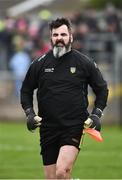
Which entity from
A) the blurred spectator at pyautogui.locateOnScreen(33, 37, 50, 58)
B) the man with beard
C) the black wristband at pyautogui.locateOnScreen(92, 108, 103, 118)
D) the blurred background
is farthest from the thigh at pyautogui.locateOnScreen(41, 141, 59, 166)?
the blurred spectator at pyautogui.locateOnScreen(33, 37, 50, 58)

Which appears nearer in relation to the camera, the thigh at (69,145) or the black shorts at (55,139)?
the thigh at (69,145)

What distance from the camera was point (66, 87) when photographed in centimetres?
947

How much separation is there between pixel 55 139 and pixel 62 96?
517 mm

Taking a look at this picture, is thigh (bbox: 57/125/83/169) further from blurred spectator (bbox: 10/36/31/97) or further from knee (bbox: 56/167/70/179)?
blurred spectator (bbox: 10/36/31/97)

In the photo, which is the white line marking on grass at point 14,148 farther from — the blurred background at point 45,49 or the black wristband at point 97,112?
the black wristband at point 97,112

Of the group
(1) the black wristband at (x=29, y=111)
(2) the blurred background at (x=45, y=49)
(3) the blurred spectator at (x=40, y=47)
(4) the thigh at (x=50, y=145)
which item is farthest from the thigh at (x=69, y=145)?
(3) the blurred spectator at (x=40, y=47)

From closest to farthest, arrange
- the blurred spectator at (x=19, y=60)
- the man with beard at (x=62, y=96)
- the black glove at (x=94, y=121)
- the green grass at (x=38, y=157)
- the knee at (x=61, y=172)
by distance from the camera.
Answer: the knee at (x=61, y=172)
the black glove at (x=94, y=121)
the man with beard at (x=62, y=96)
the green grass at (x=38, y=157)
the blurred spectator at (x=19, y=60)

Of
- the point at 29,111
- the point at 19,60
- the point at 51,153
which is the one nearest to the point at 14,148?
the point at 19,60

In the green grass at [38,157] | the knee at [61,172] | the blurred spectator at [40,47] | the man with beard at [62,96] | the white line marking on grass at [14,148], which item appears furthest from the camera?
the blurred spectator at [40,47]

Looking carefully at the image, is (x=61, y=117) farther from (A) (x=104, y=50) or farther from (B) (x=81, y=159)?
(A) (x=104, y=50)

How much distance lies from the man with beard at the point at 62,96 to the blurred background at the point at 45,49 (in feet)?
42.8

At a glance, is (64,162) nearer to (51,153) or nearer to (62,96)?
(51,153)

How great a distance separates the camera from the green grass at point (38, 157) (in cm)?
1341

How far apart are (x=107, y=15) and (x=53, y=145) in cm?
1464
